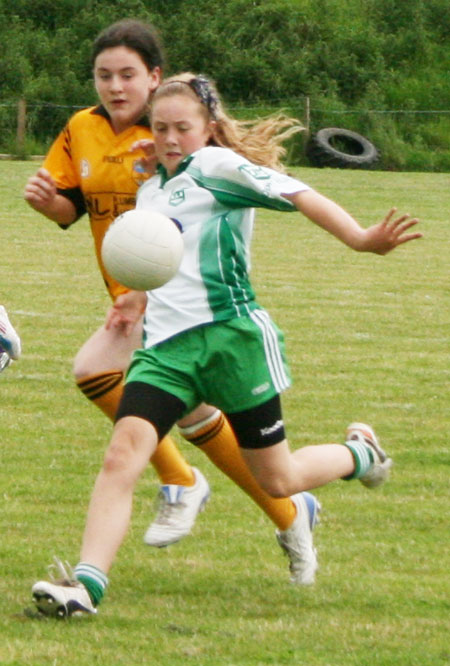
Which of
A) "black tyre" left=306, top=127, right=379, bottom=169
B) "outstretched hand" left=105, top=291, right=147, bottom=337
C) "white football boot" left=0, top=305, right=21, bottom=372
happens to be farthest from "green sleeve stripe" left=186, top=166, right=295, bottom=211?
"black tyre" left=306, top=127, right=379, bottom=169

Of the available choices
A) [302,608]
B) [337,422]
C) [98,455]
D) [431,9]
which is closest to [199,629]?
[302,608]

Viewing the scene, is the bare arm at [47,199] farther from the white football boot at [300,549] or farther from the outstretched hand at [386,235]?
the outstretched hand at [386,235]

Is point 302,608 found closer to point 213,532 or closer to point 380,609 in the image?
point 380,609

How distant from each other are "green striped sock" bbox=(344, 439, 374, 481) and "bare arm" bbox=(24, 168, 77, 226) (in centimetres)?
133

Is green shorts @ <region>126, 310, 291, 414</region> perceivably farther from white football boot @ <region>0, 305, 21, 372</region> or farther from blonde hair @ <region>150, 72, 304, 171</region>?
white football boot @ <region>0, 305, 21, 372</region>

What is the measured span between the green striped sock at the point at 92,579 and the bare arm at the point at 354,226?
1161 millimetres

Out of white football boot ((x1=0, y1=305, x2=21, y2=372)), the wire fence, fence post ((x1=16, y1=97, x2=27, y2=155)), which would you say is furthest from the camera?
the wire fence

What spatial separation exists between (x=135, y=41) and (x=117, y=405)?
1276 millimetres

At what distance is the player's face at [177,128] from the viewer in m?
4.55

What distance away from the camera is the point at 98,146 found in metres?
5.27

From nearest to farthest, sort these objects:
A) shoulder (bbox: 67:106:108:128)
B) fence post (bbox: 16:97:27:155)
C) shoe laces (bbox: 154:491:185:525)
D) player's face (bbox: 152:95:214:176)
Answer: player's face (bbox: 152:95:214:176)
shoe laces (bbox: 154:491:185:525)
shoulder (bbox: 67:106:108:128)
fence post (bbox: 16:97:27:155)

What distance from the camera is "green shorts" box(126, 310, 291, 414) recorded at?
435 cm

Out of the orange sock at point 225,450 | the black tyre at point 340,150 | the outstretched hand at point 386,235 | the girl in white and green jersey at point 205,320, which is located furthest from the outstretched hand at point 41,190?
the black tyre at point 340,150

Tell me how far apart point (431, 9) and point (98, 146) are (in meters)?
39.1
